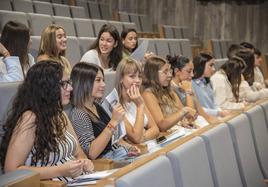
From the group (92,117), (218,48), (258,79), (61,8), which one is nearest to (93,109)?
(92,117)

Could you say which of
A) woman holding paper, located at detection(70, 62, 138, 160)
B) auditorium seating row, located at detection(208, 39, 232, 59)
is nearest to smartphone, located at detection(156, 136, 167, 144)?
woman holding paper, located at detection(70, 62, 138, 160)

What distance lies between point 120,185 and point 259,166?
478mm

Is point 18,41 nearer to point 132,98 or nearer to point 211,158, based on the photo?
point 132,98

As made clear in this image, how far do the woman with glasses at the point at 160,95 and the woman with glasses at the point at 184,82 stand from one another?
0.35 feet

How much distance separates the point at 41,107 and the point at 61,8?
4.89 ft

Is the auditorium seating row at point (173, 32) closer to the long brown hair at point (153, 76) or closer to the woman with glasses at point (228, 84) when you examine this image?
the woman with glasses at point (228, 84)

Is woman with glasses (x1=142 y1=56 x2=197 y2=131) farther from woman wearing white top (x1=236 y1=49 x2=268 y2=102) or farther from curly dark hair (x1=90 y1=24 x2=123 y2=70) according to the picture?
woman wearing white top (x1=236 y1=49 x2=268 y2=102)

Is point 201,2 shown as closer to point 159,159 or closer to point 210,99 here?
point 210,99

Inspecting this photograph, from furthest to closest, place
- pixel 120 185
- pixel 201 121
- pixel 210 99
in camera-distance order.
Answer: pixel 210 99 < pixel 201 121 < pixel 120 185

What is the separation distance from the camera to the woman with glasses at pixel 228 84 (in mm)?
1442

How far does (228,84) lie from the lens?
1455 mm

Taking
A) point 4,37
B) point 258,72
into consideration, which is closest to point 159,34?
point 258,72

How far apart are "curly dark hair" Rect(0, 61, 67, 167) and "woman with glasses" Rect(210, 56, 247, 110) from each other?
0.85 m

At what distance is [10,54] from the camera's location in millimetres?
1068
